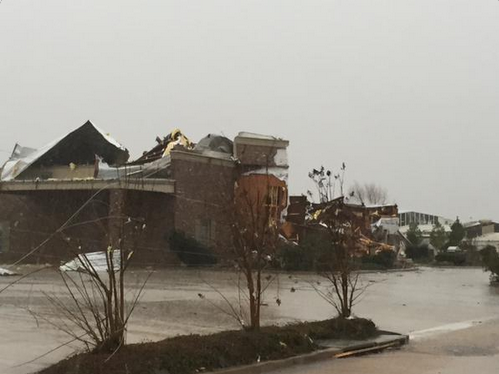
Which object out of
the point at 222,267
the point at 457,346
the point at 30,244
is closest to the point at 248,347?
the point at 457,346

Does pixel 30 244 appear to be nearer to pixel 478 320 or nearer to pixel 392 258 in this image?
pixel 392 258

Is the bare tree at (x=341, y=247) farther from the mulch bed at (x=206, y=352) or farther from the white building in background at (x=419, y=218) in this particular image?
the white building in background at (x=419, y=218)

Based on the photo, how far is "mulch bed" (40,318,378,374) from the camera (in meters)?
7.01

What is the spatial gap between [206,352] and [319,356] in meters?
2.24

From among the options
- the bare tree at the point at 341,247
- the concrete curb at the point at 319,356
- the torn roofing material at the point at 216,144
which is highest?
the torn roofing material at the point at 216,144

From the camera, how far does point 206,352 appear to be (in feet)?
26.3

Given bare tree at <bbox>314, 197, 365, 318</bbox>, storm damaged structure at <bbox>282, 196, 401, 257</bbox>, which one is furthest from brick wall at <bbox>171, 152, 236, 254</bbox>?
bare tree at <bbox>314, 197, 365, 318</bbox>

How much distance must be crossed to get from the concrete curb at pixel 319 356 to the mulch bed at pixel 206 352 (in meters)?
0.13

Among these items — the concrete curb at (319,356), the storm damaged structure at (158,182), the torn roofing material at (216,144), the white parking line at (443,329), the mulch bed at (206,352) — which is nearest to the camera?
the mulch bed at (206,352)

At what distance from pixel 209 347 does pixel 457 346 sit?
5356 mm

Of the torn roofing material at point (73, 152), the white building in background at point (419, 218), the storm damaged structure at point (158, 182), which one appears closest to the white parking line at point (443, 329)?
the storm damaged structure at point (158, 182)

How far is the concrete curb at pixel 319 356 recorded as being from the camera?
8.22 metres

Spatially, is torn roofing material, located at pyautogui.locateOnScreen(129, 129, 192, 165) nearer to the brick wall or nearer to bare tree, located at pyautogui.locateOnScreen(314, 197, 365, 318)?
the brick wall

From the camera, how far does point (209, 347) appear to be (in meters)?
8.25
